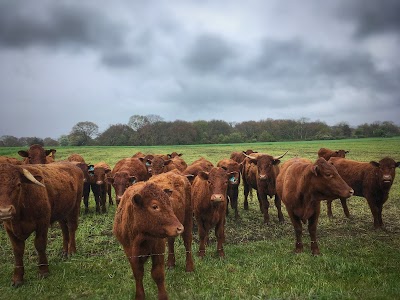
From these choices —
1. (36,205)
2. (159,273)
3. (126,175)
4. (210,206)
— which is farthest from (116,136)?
(159,273)

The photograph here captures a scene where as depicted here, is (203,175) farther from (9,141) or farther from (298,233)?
(9,141)

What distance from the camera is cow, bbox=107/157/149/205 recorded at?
34.0 feet

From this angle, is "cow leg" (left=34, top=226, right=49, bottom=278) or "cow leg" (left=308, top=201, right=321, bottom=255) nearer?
"cow leg" (left=34, top=226, right=49, bottom=278)

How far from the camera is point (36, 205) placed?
19.6 ft

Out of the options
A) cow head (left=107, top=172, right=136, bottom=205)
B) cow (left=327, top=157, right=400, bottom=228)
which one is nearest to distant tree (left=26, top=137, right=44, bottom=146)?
cow head (left=107, top=172, right=136, bottom=205)

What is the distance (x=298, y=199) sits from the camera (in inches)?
294

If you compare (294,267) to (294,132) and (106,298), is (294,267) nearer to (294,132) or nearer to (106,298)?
(106,298)

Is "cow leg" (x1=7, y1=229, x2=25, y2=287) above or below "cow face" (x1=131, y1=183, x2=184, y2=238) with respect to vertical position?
below

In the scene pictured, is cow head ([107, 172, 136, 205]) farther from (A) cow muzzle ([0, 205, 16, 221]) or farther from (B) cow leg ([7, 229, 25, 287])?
(A) cow muzzle ([0, 205, 16, 221])

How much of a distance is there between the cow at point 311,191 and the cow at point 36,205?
17.8ft

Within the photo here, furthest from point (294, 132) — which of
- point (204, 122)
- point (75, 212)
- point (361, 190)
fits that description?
point (75, 212)

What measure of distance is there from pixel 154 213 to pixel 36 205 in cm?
292

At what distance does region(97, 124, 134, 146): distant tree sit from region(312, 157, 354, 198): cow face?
67.0 m

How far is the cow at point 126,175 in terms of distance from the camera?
1036 centimetres
